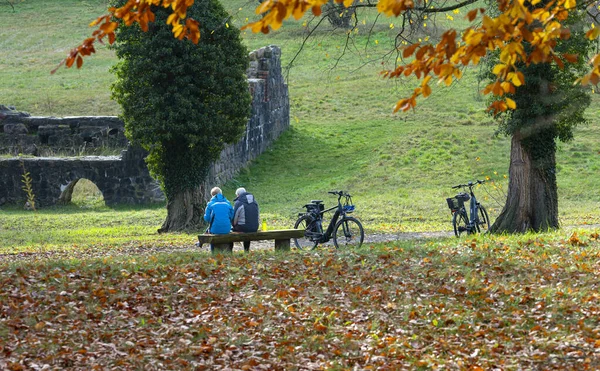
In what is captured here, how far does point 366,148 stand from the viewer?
30.5 m

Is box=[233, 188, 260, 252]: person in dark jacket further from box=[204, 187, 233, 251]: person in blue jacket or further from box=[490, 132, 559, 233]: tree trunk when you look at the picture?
box=[490, 132, 559, 233]: tree trunk

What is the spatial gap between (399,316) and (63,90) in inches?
1179

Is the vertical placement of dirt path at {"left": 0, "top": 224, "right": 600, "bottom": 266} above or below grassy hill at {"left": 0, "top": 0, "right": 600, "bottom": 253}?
below

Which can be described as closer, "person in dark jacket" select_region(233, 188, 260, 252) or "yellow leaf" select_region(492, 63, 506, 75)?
"yellow leaf" select_region(492, 63, 506, 75)

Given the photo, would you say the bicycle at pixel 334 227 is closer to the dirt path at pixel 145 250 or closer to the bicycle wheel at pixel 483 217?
the dirt path at pixel 145 250

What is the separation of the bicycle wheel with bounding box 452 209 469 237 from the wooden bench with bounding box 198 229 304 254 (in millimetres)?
3330

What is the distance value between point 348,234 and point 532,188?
321 cm

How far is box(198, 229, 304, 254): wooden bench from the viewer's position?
46.2 ft

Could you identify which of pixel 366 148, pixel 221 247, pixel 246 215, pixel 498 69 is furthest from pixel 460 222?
pixel 366 148

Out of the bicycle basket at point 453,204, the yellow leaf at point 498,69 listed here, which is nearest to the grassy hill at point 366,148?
the bicycle basket at point 453,204

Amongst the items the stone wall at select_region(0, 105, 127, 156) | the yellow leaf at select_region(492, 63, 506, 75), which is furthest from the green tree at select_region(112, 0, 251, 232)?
the yellow leaf at select_region(492, 63, 506, 75)

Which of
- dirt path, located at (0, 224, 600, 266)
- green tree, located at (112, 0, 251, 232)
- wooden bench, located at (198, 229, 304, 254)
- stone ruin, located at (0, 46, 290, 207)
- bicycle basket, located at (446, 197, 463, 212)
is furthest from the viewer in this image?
stone ruin, located at (0, 46, 290, 207)

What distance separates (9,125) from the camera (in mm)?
29344

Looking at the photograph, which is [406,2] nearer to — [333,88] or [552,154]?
[552,154]
